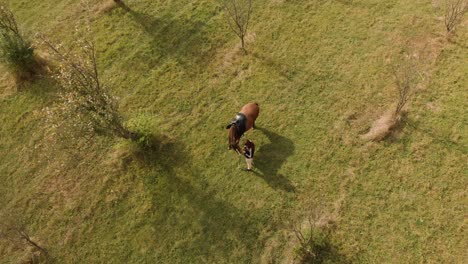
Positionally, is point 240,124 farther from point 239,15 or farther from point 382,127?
point 239,15

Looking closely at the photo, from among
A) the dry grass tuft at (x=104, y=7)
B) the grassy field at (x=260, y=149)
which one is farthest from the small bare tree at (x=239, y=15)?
the dry grass tuft at (x=104, y=7)

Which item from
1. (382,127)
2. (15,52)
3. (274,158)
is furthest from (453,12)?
(15,52)

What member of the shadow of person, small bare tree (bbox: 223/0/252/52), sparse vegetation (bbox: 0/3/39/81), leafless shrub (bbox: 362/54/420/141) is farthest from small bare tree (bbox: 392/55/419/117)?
sparse vegetation (bbox: 0/3/39/81)

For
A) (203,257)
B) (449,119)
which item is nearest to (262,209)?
(203,257)

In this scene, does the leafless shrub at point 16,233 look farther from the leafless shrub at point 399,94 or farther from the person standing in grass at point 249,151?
the leafless shrub at point 399,94

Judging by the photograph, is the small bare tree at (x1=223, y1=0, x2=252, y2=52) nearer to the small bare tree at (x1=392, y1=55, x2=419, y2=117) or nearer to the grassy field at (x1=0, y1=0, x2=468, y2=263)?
the grassy field at (x1=0, y1=0, x2=468, y2=263)

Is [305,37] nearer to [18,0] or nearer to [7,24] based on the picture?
[7,24]
